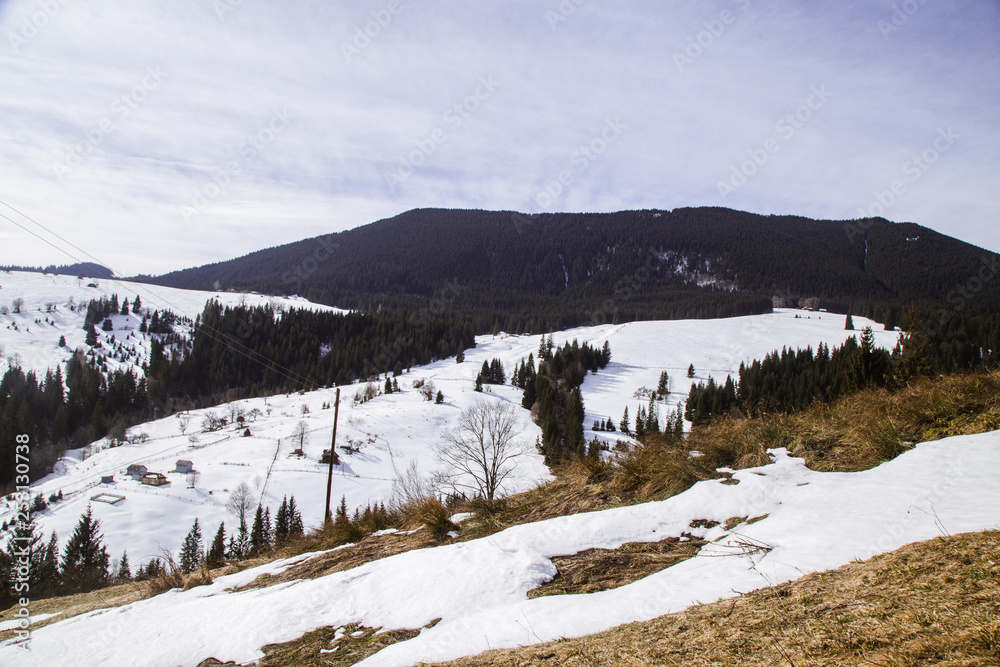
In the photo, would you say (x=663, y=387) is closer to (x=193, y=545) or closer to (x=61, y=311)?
(x=193, y=545)

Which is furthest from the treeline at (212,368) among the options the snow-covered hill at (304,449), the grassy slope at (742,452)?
the grassy slope at (742,452)

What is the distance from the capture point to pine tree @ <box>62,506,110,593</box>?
31422 millimetres

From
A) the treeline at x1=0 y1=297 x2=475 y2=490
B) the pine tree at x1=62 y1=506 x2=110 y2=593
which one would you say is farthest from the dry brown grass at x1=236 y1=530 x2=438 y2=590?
the treeline at x1=0 y1=297 x2=475 y2=490

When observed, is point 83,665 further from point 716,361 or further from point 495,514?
point 716,361

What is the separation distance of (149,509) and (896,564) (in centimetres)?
6004

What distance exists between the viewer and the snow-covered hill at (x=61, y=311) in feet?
389

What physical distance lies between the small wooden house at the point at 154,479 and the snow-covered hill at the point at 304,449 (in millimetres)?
871

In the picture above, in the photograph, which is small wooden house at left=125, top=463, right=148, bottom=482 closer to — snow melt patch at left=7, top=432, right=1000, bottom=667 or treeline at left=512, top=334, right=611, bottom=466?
treeline at left=512, top=334, right=611, bottom=466

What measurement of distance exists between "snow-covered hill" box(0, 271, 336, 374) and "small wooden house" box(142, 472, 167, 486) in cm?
8984

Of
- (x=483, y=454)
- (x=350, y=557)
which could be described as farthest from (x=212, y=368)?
(x=350, y=557)

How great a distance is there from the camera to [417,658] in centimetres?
332

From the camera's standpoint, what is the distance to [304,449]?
58.8 meters

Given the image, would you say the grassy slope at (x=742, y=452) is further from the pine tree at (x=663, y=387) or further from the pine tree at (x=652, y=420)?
the pine tree at (x=663, y=387)

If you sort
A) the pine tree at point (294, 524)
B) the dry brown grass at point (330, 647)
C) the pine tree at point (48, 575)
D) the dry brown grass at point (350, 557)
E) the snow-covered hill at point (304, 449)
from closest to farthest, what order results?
the dry brown grass at point (330, 647), the dry brown grass at point (350, 557), the pine tree at point (294, 524), the pine tree at point (48, 575), the snow-covered hill at point (304, 449)
